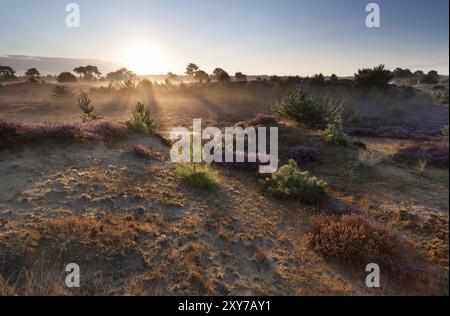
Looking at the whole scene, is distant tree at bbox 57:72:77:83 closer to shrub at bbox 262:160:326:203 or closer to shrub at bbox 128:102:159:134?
shrub at bbox 128:102:159:134

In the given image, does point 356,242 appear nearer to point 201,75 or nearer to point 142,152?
point 142,152

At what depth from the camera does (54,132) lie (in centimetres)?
1099

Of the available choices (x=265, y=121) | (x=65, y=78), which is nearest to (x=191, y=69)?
(x=65, y=78)

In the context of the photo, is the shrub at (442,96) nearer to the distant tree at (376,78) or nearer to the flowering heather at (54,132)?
the flowering heather at (54,132)

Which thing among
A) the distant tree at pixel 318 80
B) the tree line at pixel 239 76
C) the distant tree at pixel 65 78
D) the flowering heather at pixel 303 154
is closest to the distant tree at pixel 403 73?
the tree line at pixel 239 76

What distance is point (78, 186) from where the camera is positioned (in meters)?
8.16

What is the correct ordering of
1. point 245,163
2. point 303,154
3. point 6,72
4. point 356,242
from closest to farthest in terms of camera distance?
point 356,242 < point 245,163 < point 303,154 < point 6,72

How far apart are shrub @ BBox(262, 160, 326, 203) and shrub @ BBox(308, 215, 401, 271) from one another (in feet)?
6.89

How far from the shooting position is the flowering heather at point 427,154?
390 centimetres

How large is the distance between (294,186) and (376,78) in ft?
121
